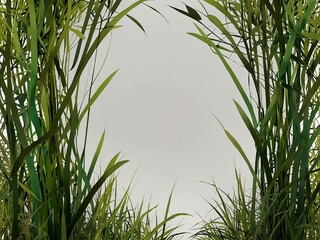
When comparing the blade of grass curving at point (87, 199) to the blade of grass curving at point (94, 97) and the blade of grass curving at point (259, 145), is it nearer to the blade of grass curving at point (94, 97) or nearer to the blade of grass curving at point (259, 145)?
the blade of grass curving at point (94, 97)

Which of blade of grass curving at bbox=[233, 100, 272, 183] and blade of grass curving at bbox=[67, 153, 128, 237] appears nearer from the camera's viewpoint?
blade of grass curving at bbox=[67, 153, 128, 237]

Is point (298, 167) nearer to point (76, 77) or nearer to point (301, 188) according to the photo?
point (301, 188)

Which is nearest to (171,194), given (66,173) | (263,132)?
(263,132)

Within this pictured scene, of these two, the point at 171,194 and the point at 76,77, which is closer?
the point at 76,77

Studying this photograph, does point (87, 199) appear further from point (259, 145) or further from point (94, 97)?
point (259, 145)

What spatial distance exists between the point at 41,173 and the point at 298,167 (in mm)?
394

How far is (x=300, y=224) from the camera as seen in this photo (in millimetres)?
870

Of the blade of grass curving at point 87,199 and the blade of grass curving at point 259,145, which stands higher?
the blade of grass curving at point 259,145

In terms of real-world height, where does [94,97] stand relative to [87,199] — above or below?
above

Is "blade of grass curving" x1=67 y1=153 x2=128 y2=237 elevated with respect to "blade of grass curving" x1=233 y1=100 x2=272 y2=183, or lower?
lower

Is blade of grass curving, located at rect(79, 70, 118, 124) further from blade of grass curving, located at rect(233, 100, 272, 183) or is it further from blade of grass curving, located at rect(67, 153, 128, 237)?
blade of grass curving, located at rect(233, 100, 272, 183)

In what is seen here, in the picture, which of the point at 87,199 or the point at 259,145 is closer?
the point at 87,199

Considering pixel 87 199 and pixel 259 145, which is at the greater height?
pixel 259 145

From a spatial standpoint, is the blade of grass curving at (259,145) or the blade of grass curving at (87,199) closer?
the blade of grass curving at (87,199)
